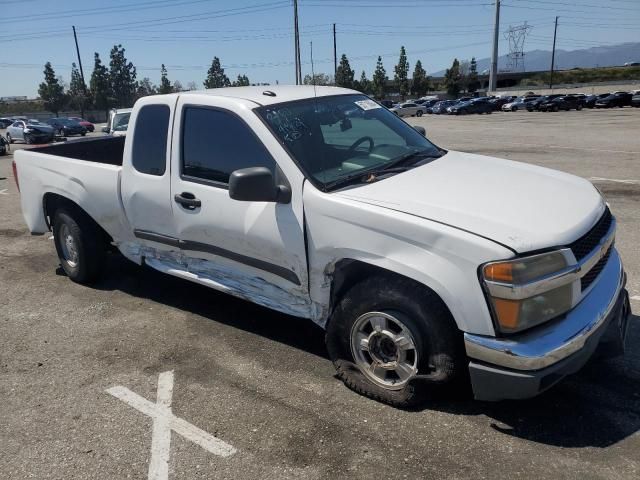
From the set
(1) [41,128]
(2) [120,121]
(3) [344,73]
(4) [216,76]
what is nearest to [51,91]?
(4) [216,76]

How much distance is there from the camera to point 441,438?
2.96 meters

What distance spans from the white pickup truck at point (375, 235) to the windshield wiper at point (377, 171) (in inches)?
0.6

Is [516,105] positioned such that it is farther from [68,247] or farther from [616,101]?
[68,247]

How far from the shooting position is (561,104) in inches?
1895

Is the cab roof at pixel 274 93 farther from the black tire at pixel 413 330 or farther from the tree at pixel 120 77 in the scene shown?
the tree at pixel 120 77

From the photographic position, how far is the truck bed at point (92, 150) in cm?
604

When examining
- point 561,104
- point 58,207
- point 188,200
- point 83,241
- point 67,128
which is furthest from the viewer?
point 561,104

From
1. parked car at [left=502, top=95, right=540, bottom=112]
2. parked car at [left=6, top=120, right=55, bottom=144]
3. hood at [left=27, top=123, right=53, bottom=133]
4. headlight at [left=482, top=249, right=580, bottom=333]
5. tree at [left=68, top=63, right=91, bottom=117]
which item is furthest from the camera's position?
tree at [left=68, top=63, right=91, bottom=117]

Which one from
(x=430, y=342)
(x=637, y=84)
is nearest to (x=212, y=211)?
(x=430, y=342)

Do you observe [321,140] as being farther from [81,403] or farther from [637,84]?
[637,84]

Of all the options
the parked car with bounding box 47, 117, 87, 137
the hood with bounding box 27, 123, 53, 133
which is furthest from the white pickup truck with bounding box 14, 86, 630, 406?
the parked car with bounding box 47, 117, 87, 137

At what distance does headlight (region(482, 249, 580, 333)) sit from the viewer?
8.60 feet

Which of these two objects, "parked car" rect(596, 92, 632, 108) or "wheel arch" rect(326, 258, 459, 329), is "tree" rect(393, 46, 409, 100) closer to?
"parked car" rect(596, 92, 632, 108)

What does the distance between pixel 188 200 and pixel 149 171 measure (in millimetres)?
599
